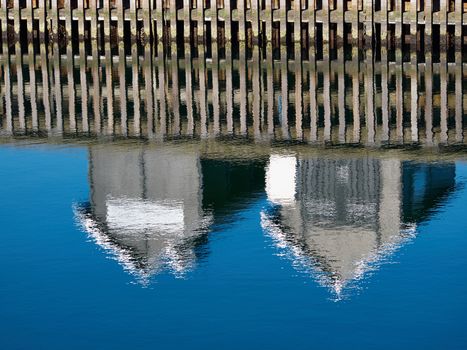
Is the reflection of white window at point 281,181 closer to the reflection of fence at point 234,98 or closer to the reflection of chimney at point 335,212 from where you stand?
the reflection of chimney at point 335,212

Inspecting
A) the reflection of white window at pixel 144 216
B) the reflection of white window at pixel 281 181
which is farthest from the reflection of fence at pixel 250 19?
the reflection of white window at pixel 144 216

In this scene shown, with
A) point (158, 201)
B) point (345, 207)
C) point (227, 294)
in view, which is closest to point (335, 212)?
point (345, 207)

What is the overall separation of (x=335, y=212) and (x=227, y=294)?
4.87 m

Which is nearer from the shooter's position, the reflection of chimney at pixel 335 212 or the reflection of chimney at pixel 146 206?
the reflection of chimney at pixel 335 212

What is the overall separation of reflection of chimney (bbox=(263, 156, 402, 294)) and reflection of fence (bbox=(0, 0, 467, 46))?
44.2 feet

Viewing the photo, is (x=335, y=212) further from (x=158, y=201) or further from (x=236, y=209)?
(x=158, y=201)

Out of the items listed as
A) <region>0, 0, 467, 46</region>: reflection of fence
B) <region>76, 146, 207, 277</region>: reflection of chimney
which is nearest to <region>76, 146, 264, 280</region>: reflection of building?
<region>76, 146, 207, 277</region>: reflection of chimney

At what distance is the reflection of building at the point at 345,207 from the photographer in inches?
843

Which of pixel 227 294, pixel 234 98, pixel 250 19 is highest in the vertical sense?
pixel 250 19

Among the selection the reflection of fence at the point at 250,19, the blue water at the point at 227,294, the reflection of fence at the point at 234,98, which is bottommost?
the blue water at the point at 227,294

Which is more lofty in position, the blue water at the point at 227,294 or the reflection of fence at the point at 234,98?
the reflection of fence at the point at 234,98

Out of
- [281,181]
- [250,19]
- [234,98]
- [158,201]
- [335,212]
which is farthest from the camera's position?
[250,19]

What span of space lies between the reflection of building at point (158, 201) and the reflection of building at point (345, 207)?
741mm

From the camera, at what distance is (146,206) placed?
82.0 ft
